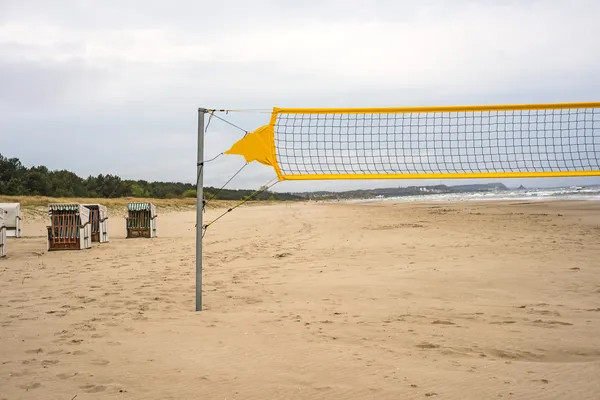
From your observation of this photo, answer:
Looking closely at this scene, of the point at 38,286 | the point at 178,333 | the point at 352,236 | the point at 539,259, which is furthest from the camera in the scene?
the point at 352,236

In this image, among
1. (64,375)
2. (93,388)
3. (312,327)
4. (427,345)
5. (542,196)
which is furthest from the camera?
(542,196)

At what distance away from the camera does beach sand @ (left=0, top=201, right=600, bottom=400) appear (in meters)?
3.27

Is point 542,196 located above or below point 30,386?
above

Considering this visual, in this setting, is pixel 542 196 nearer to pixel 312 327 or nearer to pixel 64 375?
pixel 312 327

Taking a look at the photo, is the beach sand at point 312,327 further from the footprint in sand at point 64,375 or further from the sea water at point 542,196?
the sea water at point 542,196

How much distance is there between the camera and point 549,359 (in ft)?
12.3

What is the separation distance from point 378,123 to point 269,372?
4.94 metres

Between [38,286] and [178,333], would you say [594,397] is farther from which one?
[38,286]

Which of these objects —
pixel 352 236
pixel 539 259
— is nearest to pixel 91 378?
pixel 539 259

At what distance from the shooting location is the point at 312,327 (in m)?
4.61

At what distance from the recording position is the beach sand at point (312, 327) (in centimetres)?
327

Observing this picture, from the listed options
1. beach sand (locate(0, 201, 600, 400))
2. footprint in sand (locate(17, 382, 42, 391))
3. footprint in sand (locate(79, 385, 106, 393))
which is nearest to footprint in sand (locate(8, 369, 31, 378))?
beach sand (locate(0, 201, 600, 400))

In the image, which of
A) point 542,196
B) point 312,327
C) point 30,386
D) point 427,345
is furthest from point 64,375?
point 542,196

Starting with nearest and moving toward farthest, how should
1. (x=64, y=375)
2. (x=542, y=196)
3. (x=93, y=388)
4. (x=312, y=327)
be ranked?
1. (x=93, y=388)
2. (x=64, y=375)
3. (x=312, y=327)
4. (x=542, y=196)
